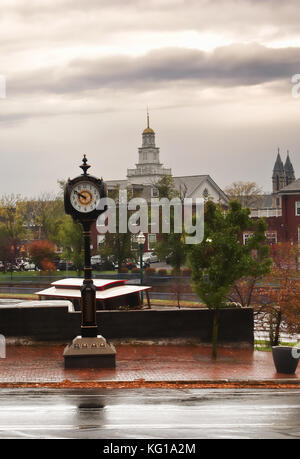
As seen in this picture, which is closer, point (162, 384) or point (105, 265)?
point (162, 384)

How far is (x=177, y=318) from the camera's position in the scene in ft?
80.3

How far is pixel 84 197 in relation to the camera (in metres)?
21.2

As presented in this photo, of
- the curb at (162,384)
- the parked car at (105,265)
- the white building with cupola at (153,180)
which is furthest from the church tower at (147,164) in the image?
the curb at (162,384)

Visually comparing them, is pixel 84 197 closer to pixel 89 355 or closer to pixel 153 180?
pixel 89 355

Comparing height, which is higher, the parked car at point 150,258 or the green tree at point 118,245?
the green tree at point 118,245

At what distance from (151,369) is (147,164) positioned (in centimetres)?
12793

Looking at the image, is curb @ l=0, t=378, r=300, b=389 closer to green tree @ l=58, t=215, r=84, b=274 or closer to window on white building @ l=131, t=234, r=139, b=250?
green tree @ l=58, t=215, r=84, b=274

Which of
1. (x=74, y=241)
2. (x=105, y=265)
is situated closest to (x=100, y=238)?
(x=105, y=265)

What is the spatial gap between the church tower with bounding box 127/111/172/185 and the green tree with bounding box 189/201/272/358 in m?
105

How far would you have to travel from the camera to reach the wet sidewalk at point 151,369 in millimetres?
18594

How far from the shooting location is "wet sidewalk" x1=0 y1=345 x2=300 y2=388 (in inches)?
732

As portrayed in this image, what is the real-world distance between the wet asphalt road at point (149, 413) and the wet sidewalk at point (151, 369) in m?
0.83

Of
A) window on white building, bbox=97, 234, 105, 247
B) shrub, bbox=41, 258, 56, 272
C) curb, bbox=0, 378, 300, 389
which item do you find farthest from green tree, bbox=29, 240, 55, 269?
curb, bbox=0, 378, 300, 389

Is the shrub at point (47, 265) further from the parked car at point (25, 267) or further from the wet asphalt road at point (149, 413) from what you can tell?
the wet asphalt road at point (149, 413)
